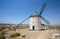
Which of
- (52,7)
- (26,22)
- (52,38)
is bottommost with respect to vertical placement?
(52,38)

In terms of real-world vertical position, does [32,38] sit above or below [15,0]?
below

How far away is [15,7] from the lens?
621 centimetres

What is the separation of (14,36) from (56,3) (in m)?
2.08

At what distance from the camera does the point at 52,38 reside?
5.73 meters

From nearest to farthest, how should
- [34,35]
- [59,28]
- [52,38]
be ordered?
[52,38] < [34,35] < [59,28]

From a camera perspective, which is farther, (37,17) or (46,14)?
(37,17)

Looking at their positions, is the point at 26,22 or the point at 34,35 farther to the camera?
the point at 26,22

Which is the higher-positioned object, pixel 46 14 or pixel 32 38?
pixel 46 14

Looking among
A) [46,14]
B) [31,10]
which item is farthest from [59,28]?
[31,10]

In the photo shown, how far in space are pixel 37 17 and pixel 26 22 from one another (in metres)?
0.67

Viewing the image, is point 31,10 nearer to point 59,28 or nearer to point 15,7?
point 15,7

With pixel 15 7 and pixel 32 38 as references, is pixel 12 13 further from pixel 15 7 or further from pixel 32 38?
pixel 32 38

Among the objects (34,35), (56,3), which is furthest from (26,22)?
(56,3)

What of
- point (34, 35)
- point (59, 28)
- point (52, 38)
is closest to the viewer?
point (52, 38)
